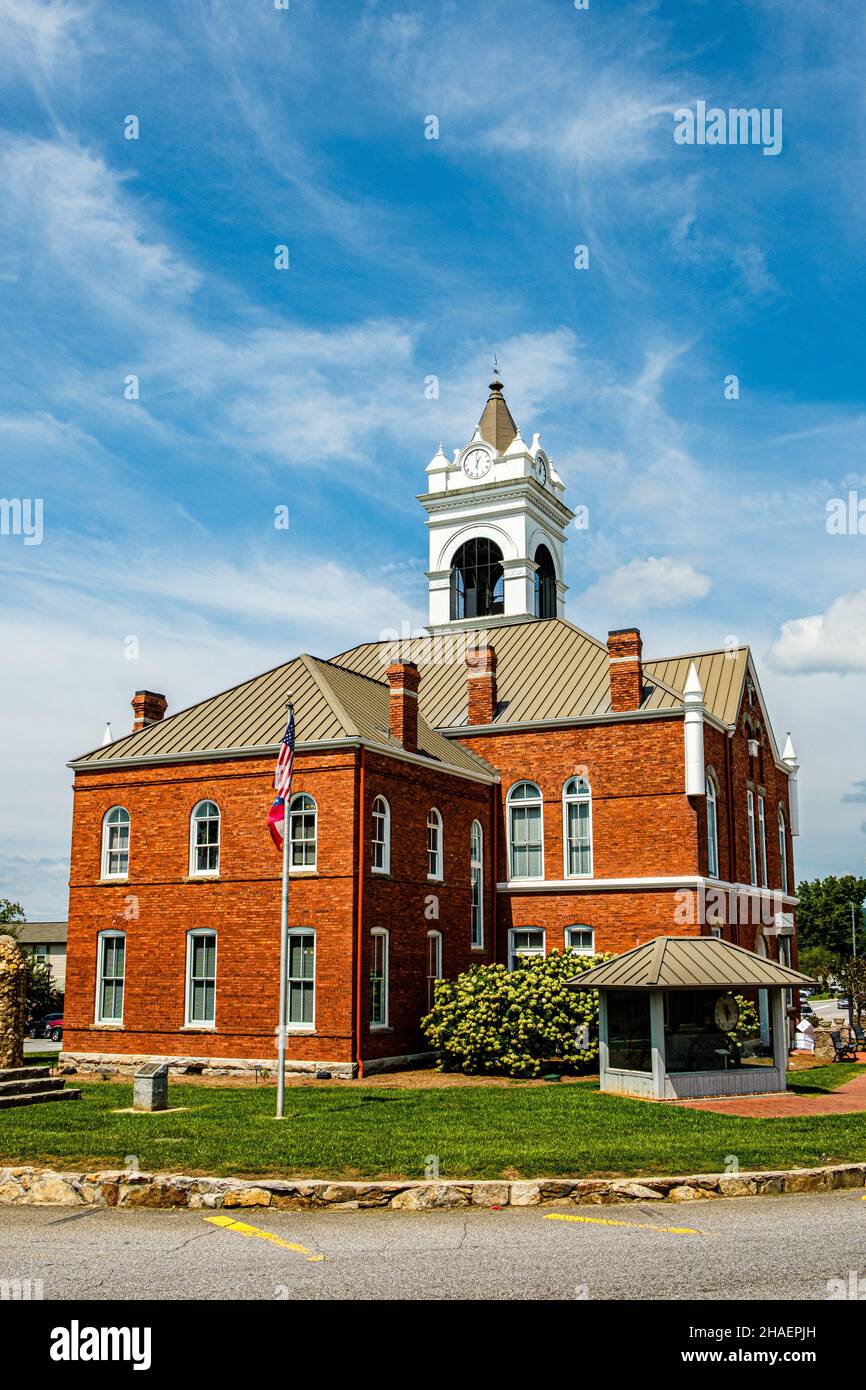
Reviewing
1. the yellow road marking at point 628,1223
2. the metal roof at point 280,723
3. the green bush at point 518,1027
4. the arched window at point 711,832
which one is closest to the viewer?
the yellow road marking at point 628,1223

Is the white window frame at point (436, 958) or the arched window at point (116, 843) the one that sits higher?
the arched window at point (116, 843)

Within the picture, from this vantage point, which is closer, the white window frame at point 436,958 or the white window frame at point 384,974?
the white window frame at point 384,974

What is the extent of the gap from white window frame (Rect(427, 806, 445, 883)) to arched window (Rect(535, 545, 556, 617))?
1620 centimetres

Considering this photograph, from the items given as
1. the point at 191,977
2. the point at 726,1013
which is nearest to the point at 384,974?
the point at 191,977

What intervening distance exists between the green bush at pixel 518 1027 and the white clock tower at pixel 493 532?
1782 cm

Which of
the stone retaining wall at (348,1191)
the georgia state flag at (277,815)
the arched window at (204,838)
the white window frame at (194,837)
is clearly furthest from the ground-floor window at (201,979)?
the stone retaining wall at (348,1191)

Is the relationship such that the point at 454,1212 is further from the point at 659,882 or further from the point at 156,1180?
the point at 659,882

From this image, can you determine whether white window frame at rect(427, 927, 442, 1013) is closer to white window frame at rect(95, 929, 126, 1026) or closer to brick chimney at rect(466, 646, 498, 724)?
brick chimney at rect(466, 646, 498, 724)

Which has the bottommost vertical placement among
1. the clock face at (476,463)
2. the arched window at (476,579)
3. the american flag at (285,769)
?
the american flag at (285,769)

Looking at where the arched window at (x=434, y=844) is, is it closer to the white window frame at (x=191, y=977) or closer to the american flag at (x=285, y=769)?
the white window frame at (x=191, y=977)

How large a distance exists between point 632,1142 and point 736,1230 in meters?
4.58

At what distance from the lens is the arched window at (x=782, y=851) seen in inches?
1641

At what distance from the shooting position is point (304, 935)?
2853cm
